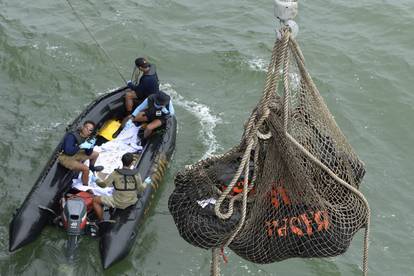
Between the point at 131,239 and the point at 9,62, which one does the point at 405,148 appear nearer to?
the point at 131,239

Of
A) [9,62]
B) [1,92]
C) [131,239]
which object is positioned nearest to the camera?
[131,239]

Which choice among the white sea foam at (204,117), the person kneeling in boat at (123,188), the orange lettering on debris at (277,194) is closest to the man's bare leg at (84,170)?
the person kneeling in boat at (123,188)

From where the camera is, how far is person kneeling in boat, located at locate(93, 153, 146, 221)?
7.31 m

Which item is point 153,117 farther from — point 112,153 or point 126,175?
point 126,175

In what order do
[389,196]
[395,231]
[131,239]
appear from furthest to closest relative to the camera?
[389,196] < [395,231] < [131,239]

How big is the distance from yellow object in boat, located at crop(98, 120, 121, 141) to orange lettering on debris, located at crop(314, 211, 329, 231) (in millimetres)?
5328

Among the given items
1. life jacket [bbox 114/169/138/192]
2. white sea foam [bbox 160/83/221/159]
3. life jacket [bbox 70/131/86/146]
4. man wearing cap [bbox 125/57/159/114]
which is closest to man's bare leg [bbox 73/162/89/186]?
life jacket [bbox 70/131/86/146]

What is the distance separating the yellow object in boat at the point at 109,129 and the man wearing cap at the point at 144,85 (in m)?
0.36

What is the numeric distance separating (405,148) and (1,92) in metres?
7.76

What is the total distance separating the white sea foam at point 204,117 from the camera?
10.2 metres

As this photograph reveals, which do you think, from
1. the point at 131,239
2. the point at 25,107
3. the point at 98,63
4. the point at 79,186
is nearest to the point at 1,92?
the point at 25,107

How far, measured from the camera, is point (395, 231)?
29.2 ft

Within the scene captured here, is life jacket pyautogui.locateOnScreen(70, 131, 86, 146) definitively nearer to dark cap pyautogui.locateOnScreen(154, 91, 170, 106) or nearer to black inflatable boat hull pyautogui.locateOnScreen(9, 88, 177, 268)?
black inflatable boat hull pyautogui.locateOnScreen(9, 88, 177, 268)

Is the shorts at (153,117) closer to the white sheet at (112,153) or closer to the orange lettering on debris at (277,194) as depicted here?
the white sheet at (112,153)
